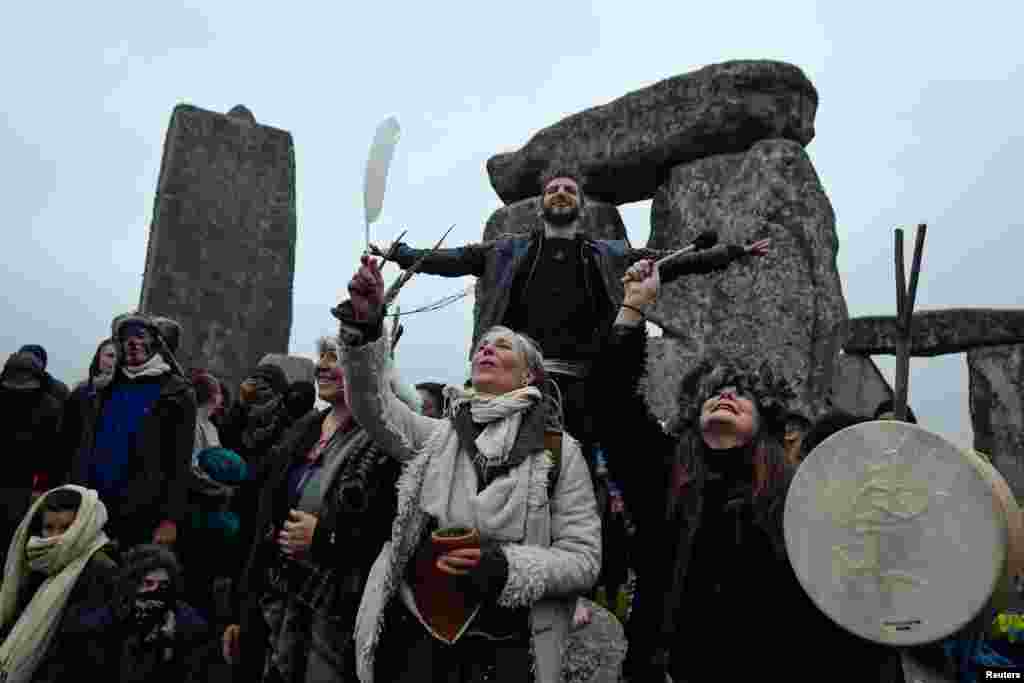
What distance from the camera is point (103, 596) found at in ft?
10.5

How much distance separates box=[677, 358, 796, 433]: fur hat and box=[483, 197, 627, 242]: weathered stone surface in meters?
5.37

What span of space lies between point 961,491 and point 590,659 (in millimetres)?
1529

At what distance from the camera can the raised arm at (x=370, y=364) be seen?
82.6 inches

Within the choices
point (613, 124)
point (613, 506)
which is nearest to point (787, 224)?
point (613, 124)

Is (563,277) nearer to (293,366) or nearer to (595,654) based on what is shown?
(595,654)

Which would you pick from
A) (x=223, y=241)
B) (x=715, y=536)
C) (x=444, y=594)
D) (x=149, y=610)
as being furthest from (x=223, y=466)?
(x=223, y=241)

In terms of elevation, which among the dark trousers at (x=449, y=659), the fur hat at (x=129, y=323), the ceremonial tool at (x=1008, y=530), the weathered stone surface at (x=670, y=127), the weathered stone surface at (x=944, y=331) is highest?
the weathered stone surface at (x=670, y=127)

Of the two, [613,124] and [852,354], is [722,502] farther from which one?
[852,354]

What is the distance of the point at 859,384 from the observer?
9.10 metres

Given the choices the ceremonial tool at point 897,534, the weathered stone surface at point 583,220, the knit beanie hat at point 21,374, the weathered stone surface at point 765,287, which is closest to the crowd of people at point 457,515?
the ceremonial tool at point 897,534

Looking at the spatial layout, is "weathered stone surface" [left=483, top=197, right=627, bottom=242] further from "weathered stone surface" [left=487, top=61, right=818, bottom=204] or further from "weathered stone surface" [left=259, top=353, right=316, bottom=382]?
"weathered stone surface" [left=259, top=353, right=316, bottom=382]

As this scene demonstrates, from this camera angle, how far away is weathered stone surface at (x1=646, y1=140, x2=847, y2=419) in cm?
682

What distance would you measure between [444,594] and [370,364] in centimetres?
55

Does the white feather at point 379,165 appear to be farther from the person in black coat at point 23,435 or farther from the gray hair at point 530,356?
the person in black coat at point 23,435
